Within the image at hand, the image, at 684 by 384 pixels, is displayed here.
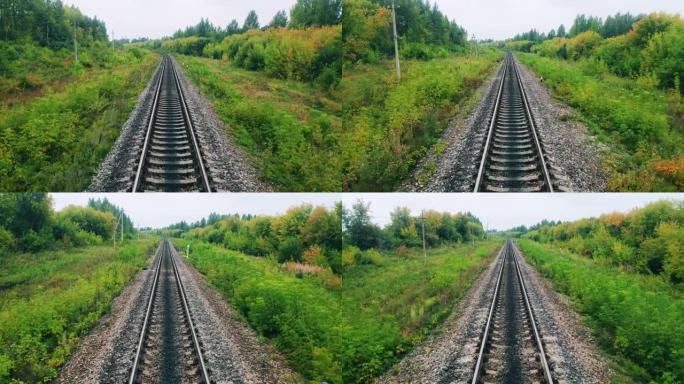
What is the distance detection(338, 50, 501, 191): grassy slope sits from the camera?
6.91 metres

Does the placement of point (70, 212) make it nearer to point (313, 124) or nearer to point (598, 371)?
point (313, 124)

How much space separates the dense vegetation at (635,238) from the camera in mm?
6168

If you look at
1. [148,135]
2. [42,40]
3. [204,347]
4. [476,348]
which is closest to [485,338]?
[476,348]

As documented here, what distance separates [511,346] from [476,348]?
1.53 feet

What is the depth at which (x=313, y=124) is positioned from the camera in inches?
301

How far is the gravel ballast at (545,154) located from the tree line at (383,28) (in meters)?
1.63

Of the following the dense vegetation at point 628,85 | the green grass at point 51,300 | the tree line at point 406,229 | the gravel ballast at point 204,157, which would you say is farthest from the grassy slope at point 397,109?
the green grass at point 51,300

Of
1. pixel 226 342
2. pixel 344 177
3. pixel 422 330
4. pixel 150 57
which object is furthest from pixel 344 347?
pixel 150 57

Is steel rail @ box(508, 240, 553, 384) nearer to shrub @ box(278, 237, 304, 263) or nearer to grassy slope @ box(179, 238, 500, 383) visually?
grassy slope @ box(179, 238, 500, 383)

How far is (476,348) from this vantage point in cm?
620

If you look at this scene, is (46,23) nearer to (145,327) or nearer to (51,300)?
(51,300)

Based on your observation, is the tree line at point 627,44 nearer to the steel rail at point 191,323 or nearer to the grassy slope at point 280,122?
the grassy slope at point 280,122

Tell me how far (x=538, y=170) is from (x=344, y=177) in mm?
2716

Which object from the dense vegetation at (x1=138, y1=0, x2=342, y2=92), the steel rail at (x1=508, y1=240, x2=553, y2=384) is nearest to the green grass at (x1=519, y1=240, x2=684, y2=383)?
the steel rail at (x1=508, y1=240, x2=553, y2=384)
